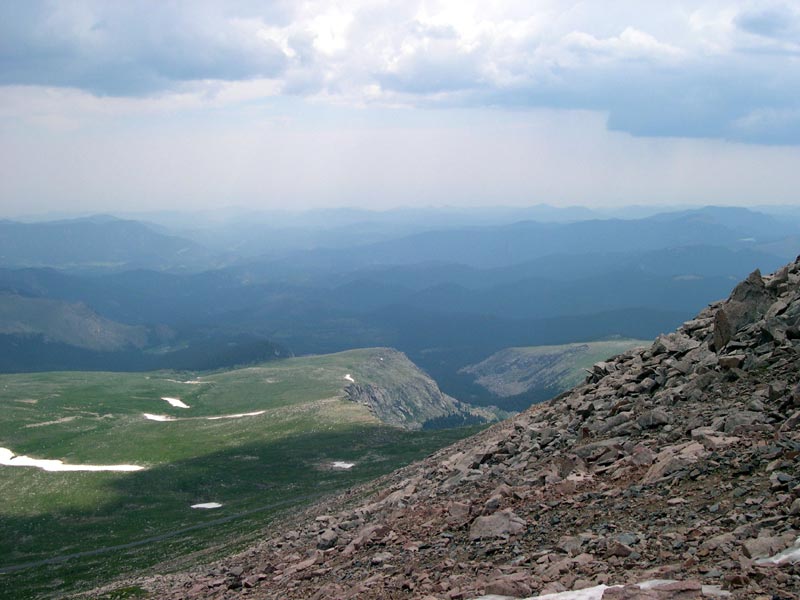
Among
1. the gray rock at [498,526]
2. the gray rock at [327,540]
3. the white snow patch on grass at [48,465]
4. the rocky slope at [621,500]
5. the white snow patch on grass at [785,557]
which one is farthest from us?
the white snow patch on grass at [48,465]

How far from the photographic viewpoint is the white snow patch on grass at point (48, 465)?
147 m

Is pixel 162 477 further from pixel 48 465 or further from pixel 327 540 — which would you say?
pixel 327 540

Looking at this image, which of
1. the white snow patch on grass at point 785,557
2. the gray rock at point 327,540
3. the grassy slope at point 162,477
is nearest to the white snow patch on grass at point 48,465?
the grassy slope at point 162,477

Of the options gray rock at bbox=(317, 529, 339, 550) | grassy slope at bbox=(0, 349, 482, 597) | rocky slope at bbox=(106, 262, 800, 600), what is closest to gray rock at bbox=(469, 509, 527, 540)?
rocky slope at bbox=(106, 262, 800, 600)

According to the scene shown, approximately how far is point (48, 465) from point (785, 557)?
158 m

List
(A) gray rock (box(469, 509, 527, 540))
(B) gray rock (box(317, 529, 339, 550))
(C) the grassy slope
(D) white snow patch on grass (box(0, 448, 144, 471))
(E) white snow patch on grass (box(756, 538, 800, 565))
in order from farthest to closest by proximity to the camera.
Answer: (D) white snow patch on grass (box(0, 448, 144, 471)) < (C) the grassy slope < (B) gray rock (box(317, 529, 339, 550)) < (A) gray rock (box(469, 509, 527, 540)) < (E) white snow patch on grass (box(756, 538, 800, 565))

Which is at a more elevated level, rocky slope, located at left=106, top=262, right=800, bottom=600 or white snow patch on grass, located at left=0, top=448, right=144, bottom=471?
rocky slope, located at left=106, top=262, right=800, bottom=600

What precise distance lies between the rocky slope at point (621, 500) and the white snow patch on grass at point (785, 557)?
8 cm

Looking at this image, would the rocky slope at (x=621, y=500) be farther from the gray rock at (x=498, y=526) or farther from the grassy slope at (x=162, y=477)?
the grassy slope at (x=162, y=477)

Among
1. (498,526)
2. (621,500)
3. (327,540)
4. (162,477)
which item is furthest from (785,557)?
(162,477)

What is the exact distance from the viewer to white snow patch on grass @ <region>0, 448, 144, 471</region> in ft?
484

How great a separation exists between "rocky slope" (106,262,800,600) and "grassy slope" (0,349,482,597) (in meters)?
43.1

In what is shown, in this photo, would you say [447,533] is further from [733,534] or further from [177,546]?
[177,546]

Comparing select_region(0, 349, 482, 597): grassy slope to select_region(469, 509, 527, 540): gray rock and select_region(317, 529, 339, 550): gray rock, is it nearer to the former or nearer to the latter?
select_region(317, 529, 339, 550): gray rock
